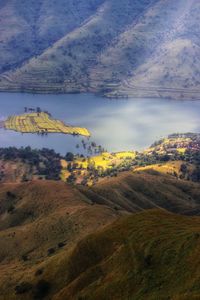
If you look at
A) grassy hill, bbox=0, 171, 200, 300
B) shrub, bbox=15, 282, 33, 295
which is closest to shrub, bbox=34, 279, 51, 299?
grassy hill, bbox=0, 171, 200, 300

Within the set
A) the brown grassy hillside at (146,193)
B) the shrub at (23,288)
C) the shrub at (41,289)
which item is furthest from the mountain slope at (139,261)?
the brown grassy hillside at (146,193)

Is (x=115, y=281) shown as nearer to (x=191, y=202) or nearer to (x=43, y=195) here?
(x=43, y=195)

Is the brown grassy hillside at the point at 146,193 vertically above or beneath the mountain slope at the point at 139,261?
beneath

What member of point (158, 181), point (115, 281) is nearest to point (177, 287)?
point (115, 281)

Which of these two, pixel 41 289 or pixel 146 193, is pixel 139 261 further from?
pixel 146 193

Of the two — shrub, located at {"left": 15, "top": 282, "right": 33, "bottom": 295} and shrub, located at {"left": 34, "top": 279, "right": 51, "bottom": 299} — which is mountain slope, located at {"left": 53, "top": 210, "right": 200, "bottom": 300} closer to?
shrub, located at {"left": 34, "top": 279, "right": 51, "bottom": 299}

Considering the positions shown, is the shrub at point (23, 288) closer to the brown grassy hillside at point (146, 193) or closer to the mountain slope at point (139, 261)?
A: the mountain slope at point (139, 261)

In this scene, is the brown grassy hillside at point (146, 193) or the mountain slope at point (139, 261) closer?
the mountain slope at point (139, 261)

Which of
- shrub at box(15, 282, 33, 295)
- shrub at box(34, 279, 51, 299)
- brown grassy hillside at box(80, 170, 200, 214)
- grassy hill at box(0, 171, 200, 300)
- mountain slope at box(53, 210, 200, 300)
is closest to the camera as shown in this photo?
mountain slope at box(53, 210, 200, 300)

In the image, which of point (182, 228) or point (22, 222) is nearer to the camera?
point (182, 228)

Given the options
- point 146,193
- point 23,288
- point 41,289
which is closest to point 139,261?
point 41,289

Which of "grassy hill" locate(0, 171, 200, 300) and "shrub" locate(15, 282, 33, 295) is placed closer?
"grassy hill" locate(0, 171, 200, 300)
